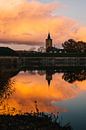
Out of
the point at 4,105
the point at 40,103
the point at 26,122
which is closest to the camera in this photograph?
the point at 26,122

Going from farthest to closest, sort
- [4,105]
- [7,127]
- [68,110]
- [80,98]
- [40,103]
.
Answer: [80,98] → [40,103] → [68,110] → [4,105] → [7,127]

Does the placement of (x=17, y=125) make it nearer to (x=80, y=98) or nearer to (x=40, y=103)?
(x=40, y=103)

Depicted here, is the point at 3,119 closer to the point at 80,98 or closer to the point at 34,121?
the point at 34,121

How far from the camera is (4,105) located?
4984 centimetres

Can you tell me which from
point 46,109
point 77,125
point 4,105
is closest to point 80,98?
point 46,109

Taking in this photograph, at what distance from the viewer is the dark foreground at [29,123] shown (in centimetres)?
3488

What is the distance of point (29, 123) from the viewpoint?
36.4 meters

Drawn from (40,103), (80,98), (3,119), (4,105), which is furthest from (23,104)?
(3,119)

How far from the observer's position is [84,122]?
44.0m

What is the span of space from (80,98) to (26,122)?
32.1m

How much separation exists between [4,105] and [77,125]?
10792 mm

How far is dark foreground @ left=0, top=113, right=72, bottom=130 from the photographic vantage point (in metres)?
34.9

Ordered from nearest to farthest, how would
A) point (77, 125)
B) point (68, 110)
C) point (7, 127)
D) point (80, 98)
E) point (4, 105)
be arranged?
point (7, 127) → point (77, 125) → point (4, 105) → point (68, 110) → point (80, 98)

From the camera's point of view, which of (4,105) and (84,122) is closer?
(84,122)
